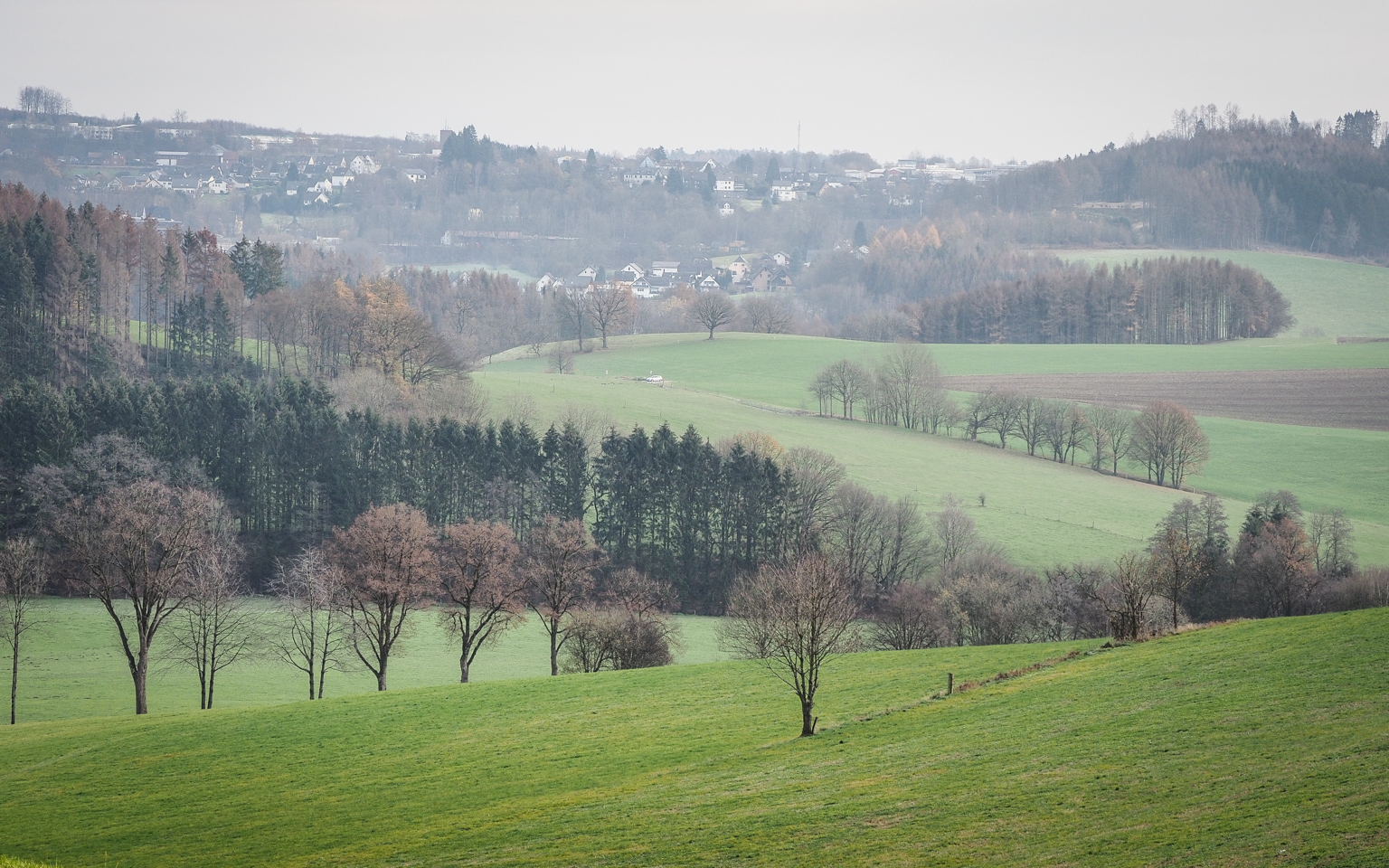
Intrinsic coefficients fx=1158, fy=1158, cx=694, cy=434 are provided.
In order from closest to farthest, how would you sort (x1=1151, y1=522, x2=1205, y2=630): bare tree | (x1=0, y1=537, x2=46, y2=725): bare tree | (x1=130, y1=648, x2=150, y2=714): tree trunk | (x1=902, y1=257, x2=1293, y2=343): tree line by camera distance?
(x1=1151, y1=522, x2=1205, y2=630): bare tree → (x1=130, y1=648, x2=150, y2=714): tree trunk → (x1=0, y1=537, x2=46, y2=725): bare tree → (x1=902, y1=257, x2=1293, y2=343): tree line

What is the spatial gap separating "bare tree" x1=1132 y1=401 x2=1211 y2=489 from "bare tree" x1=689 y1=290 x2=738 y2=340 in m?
74.8

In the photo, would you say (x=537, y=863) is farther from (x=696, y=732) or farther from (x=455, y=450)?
(x=455, y=450)

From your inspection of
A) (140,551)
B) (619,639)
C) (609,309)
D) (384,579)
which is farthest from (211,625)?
(609,309)

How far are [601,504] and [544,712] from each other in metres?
45.8

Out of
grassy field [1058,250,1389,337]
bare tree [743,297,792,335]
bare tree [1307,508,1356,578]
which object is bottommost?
bare tree [1307,508,1356,578]

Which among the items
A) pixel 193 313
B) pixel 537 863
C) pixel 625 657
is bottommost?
pixel 625 657

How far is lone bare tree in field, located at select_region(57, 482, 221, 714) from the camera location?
52.1 m

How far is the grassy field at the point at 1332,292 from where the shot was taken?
536ft

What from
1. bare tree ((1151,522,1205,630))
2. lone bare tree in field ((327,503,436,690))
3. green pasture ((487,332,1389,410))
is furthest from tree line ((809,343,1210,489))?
lone bare tree in field ((327,503,436,690))

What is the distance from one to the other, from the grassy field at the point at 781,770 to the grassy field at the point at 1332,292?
478ft

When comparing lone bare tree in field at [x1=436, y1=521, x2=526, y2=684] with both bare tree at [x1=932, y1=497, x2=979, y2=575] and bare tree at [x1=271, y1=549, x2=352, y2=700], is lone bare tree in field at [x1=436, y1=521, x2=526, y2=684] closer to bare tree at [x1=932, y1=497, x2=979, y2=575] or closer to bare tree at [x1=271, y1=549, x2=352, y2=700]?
bare tree at [x1=271, y1=549, x2=352, y2=700]

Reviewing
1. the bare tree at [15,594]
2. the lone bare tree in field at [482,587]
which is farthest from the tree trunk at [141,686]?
the lone bare tree in field at [482,587]

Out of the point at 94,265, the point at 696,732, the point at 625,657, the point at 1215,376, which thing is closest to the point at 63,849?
the point at 696,732

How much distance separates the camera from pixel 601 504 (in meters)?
85.1
